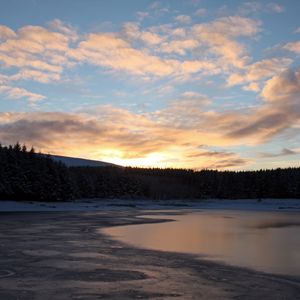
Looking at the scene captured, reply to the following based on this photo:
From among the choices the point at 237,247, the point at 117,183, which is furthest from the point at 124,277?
the point at 117,183

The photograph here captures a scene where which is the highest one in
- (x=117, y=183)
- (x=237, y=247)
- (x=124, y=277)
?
(x=117, y=183)

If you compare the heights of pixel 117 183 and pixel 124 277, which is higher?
pixel 117 183

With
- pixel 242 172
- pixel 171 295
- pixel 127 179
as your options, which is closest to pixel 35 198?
pixel 127 179

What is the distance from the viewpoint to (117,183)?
425 feet

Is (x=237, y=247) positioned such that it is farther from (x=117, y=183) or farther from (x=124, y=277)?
(x=117, y=183)

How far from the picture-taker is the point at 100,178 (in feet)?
416

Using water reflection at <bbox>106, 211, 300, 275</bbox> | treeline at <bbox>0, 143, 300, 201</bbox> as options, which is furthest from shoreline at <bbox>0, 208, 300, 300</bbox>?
treeline at <bbox>0, 143, 300, 201</bbox>

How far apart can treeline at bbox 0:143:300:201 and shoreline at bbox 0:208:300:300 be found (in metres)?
57.8

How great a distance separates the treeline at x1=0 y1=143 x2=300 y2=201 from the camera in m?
78.6

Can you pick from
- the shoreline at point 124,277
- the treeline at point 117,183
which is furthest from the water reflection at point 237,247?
the treeline at point 117,183

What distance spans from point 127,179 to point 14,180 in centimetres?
5925

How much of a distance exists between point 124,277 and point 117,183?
11613cm

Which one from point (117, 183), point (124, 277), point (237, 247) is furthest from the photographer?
point (117, 183)

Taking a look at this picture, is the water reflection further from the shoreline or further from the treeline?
the treeline
